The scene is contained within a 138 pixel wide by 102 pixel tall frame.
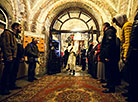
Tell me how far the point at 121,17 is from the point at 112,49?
2.92 ft

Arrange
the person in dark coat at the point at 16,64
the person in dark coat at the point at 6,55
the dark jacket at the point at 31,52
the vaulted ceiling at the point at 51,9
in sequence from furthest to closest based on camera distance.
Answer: the vaulted ceiling at the point at 51,9 → the dark jacket at the point at 31,52 → the person in dark coat at the point at 16,64 → the person in dark coat at the point at 6,55

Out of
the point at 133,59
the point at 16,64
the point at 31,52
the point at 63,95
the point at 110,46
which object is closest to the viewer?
the point at 133,59

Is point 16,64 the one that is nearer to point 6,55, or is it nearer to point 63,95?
point 6,55

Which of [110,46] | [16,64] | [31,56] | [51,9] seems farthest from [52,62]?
[110,46]

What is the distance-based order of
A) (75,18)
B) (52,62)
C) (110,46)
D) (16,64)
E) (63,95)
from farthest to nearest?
(75,18) → (52,62) → (16,64) → (110,46) → (63,95)

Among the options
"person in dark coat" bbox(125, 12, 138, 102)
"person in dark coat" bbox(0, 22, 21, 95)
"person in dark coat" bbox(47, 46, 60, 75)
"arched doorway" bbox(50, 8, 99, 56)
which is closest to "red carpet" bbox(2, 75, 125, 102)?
"person in dark coat" bbox(0, 22, 21, 95)

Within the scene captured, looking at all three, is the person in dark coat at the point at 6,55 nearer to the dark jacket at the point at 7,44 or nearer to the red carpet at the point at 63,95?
the dark jacket at the point at 7,44

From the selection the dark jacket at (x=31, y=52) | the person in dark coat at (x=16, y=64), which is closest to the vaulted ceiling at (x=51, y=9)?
the dark jacket at (x=31, y=52)

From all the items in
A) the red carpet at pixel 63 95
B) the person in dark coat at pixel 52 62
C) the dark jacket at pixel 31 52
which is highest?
the dark jacket at pixel 31 52

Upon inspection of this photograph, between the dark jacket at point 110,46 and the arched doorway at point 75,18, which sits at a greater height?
the arched doorway at point 75,18

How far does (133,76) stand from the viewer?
4.98 feet

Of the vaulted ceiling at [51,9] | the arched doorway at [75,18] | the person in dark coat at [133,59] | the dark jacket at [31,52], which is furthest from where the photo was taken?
the arched doorway at [75,18]

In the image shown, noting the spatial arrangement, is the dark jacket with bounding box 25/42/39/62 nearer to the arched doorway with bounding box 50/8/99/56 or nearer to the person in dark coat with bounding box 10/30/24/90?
the person in dark coat with bounding box 10/30/24/90

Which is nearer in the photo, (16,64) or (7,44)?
(7,44)
